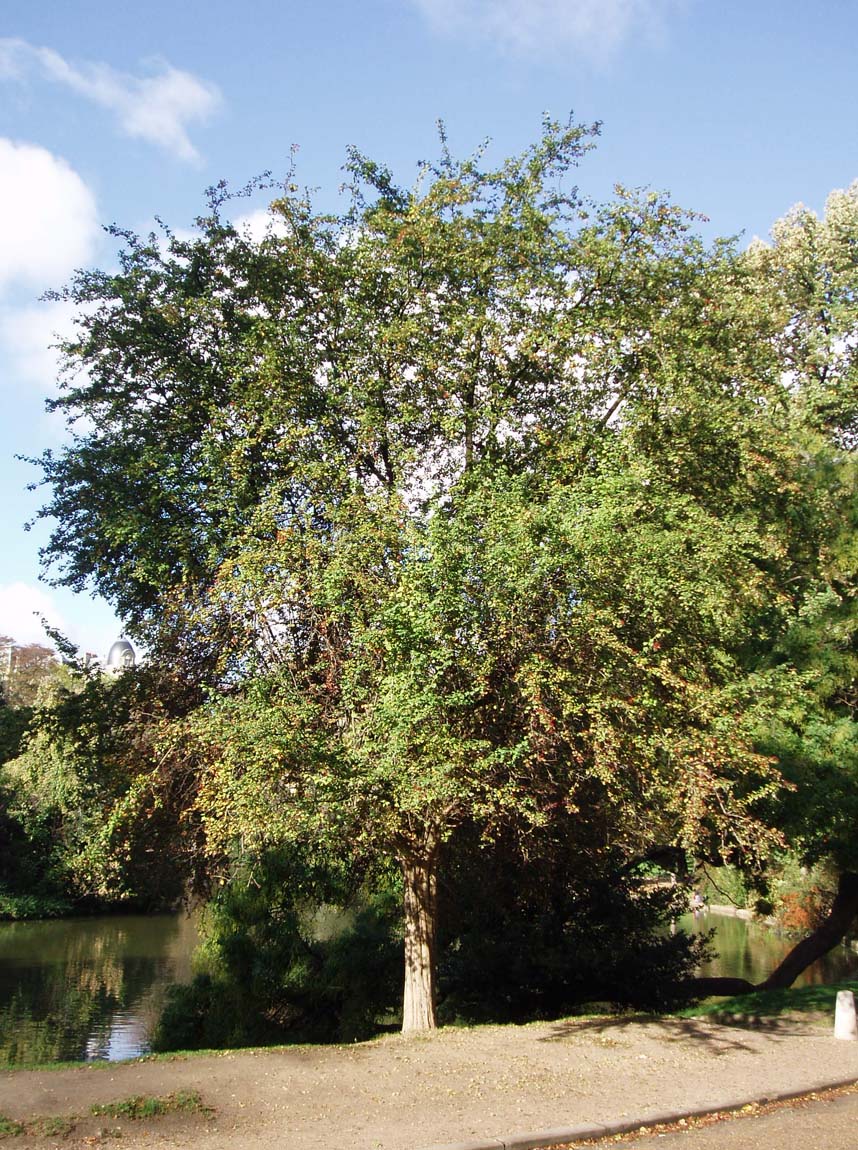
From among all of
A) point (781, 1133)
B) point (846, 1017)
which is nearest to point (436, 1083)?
point (781, 1133)

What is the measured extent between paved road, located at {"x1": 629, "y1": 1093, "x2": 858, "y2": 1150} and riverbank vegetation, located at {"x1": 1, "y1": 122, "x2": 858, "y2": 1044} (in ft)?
9.25

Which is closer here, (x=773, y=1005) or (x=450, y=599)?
(x=450, y=599)

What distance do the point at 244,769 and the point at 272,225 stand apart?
1020 cm

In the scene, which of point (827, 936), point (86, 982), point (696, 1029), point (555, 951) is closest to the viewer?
point (696, 1029)

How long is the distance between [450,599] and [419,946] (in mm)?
5678

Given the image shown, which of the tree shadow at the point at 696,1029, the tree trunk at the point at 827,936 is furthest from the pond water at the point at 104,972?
the tree trunk at the point at 827,936

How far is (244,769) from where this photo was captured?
11539 millimetres

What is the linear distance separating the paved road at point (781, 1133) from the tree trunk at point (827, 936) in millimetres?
10004

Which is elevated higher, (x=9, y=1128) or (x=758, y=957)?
(x=9, y=1128)

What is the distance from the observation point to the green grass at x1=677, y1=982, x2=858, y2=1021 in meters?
14.5

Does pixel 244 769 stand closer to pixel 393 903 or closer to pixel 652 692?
pixel 652 692

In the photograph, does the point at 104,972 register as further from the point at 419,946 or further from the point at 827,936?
the point at 827,936

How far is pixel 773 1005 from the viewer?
1514 centimetres

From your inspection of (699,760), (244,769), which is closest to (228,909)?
(244,769)
